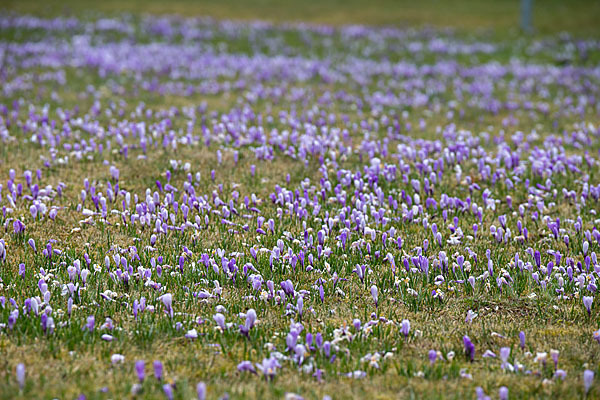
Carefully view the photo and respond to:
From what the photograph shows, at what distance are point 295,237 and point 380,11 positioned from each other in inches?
1153

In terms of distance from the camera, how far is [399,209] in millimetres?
8578

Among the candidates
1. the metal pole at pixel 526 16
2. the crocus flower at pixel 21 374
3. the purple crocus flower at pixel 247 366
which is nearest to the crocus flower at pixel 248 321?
the purple crocus flower at pixel 247 366

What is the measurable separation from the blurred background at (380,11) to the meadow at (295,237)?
13.8 metres

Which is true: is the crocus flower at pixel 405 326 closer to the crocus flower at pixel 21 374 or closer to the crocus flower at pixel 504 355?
the crocus flower at pixel 504 355

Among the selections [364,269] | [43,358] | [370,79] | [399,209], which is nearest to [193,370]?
[43,358]

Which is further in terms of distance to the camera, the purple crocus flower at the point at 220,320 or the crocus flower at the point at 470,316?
the crocus flower at the point at 470,316

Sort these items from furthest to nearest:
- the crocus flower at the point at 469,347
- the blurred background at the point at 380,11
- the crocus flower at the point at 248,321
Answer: the blurred background at the point at 380,11, the crocus flower at the point at 248,321, the crocus flower at the point at 469,347

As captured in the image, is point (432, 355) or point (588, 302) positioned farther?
point (588, 302)

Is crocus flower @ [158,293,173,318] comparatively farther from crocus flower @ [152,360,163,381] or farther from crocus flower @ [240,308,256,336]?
crocus flower @ [152,360,163,381]

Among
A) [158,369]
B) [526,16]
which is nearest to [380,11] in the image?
[526,16]

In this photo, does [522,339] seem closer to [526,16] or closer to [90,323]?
[90,323]

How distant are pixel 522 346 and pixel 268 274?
2479 mm

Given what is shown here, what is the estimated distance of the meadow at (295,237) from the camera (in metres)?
5.00

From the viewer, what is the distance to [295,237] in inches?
296
